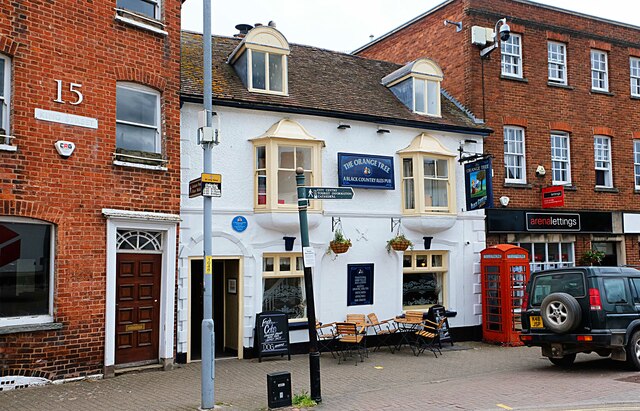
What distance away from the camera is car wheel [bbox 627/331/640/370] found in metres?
11.4

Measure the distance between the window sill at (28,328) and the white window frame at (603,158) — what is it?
1649 centimetres

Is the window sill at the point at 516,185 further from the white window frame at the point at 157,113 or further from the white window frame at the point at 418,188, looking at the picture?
the white window frame at the point at 157,113

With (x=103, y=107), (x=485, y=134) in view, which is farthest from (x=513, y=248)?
(x=103, y=107)

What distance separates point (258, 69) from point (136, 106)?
11.9 feet

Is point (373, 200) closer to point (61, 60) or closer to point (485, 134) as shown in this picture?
point (485, 134)

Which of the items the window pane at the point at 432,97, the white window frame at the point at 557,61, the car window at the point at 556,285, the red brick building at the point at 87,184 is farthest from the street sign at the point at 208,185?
the white window frame at the point at 557,61

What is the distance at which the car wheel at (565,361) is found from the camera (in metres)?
12.4

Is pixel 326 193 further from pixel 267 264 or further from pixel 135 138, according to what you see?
pixel 267 264

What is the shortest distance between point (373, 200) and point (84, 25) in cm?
772

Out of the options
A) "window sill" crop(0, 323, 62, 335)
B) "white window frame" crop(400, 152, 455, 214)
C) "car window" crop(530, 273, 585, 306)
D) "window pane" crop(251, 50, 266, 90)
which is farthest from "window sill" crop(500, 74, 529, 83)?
"window sill" crop(0, 323, 62, 335)

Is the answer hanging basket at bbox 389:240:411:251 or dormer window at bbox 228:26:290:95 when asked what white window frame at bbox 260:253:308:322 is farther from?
dormer window at bbox 228:26:290:95

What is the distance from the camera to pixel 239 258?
13.5m

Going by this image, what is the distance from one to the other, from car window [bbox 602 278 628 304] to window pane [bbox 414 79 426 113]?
7.26 m

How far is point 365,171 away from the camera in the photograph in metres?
15.1
